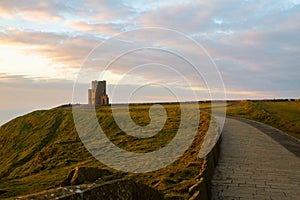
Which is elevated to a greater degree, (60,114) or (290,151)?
(60,114)

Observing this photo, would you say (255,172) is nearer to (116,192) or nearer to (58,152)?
(116,192)

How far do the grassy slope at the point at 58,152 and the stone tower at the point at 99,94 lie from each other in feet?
22.5

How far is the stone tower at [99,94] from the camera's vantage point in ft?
188

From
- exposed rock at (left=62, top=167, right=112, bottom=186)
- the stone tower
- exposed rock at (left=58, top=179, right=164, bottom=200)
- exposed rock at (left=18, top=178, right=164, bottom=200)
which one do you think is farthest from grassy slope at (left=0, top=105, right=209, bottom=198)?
the stone tower

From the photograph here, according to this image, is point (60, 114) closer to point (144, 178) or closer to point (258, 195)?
point (144, 178)

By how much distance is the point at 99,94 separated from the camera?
191 feet

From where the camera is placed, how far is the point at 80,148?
2828 cm

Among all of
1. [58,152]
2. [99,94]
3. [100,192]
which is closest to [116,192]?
[100,192]

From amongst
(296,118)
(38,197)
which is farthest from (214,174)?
(296,118)

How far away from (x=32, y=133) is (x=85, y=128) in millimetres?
13133

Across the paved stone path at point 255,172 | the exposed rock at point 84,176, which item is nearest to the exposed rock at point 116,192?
the exposed rock at point 84,176

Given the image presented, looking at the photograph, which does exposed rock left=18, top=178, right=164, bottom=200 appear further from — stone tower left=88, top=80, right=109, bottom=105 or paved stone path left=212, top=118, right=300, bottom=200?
stone tower left=88, top=80, right=109, bottom=105

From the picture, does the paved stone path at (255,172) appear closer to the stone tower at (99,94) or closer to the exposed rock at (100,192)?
the exposed rock at (100,192)

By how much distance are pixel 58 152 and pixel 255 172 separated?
2037cm
